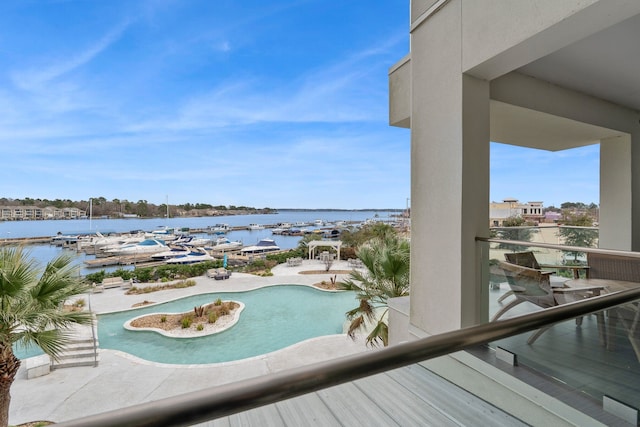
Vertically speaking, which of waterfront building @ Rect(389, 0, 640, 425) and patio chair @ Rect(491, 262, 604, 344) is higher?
waterfront building @ Rect(389, 0, 640, 425)

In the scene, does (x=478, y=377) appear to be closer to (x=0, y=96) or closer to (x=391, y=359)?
(x=391, y=359)

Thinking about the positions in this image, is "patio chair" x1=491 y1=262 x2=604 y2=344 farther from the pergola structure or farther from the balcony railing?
the pergola structure

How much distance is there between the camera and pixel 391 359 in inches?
23.9

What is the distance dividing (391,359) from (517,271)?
9.58 feet

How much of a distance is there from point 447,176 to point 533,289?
131cm

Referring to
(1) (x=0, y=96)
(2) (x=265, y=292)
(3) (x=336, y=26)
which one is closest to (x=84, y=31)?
(1) (x=0, y=96)

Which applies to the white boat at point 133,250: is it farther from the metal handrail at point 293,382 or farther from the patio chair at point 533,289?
the metal handrail at point 293,382

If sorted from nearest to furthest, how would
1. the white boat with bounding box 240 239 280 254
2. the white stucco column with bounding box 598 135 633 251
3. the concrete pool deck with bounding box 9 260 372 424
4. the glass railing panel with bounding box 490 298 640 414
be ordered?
the glass railing panel with bounding box 490 298 640 414, the white stucco column with bounding box 598 135 633 251, the concrete pool deck with bounding box 9 260 372 424, the white boat with bounding box 240 239 280 254

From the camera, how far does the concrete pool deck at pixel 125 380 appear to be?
6.86 metres

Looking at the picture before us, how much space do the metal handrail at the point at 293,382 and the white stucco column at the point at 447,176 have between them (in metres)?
2.42

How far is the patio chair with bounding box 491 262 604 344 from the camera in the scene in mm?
2686

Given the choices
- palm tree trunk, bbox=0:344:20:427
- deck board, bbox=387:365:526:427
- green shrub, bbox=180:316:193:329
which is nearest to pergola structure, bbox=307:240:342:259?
green shrub, bbox=180:316:193:329

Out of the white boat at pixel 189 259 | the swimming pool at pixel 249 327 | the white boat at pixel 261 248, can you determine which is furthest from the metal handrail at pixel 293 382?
the white boat at pixel 261 248

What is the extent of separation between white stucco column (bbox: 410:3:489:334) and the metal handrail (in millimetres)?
2418
